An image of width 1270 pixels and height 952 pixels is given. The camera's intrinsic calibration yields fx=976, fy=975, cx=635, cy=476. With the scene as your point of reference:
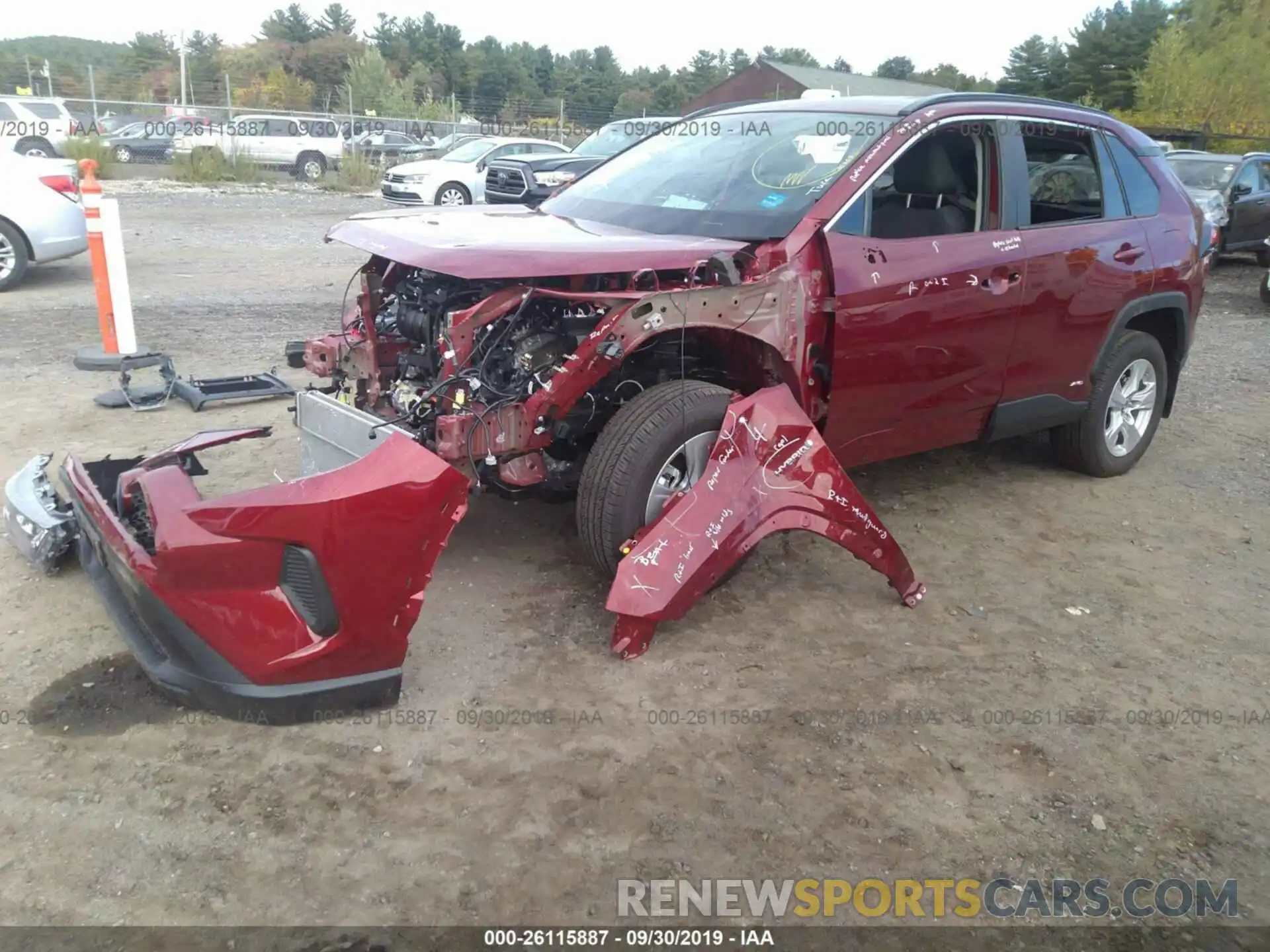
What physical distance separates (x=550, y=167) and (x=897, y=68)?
225ft

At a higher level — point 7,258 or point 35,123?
point 35,123

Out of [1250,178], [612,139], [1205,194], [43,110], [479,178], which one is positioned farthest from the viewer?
[43,110]

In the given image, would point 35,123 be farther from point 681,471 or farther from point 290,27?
point 290,27

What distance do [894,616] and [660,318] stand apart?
154 centimetres

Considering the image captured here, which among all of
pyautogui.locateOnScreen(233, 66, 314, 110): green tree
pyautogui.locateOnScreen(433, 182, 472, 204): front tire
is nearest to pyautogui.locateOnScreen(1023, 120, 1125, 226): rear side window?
pyautogui.locateOnScreen(433, 182, 472, 204): front tire

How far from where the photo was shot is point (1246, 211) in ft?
46.8

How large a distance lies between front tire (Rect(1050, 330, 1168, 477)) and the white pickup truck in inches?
904

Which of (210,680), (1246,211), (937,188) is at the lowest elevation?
(210,680)

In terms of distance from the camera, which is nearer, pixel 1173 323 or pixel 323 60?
pixel 1173 323

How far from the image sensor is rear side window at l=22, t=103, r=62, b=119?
75.1 feet

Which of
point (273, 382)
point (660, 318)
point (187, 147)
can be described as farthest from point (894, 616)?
point (187, 147)

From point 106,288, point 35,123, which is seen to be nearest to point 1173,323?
point 106,288

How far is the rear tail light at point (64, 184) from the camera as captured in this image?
946cm

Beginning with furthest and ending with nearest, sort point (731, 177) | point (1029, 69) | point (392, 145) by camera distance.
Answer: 1. point (1029, 69)
2. point (392, 145)
3. point (731, 177)
